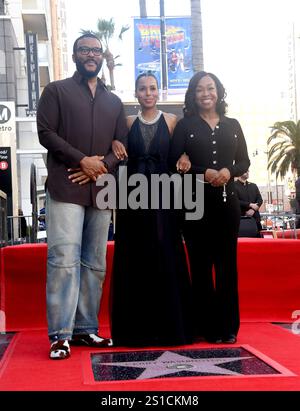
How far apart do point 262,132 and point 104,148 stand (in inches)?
5012

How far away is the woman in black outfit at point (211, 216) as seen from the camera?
4.66m

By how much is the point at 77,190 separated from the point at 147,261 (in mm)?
728

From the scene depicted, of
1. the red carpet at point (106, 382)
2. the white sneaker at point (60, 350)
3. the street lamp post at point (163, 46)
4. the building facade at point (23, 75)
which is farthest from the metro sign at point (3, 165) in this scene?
the white sneaker at point (60, 350)

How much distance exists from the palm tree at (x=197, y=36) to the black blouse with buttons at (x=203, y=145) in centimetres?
1308

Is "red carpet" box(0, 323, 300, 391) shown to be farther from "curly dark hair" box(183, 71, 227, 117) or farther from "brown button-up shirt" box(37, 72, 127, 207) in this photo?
"curly dark hair" box(183, 71, 227, 117)

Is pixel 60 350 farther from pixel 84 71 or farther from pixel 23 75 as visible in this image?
pixel 23 75

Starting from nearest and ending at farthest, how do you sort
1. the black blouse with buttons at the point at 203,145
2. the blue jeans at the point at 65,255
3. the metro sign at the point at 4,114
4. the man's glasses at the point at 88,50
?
the blue jeans at the point at 65,255 < the man's glasses at the point at 88,50 < the black blouse with buttons at the point at 203,145 < the metro sign at the point at 4,114

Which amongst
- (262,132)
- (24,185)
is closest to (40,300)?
(24,185)

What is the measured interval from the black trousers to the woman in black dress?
0.10m

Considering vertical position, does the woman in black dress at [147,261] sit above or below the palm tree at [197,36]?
below

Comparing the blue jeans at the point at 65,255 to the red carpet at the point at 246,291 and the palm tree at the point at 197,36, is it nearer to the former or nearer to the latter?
the red carpet at the point at 246,291

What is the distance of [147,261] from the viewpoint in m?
4.64

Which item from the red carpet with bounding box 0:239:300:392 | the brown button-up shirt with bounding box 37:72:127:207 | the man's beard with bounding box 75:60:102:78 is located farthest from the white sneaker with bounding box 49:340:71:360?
the man's beard with bounding box 75:60:102:78

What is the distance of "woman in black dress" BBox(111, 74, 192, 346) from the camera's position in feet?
15.0
